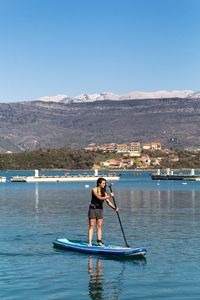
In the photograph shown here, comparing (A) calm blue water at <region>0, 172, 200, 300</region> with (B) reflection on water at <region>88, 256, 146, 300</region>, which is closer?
(B) reflection on water at <region>88, 256, 146, 300</region>

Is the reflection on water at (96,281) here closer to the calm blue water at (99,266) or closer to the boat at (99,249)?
the calm blue water at (99,266)

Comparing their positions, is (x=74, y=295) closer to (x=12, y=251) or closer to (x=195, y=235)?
(x=12, y=251)

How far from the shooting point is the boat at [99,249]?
1114 inches

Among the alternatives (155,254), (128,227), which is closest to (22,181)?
(128,227)

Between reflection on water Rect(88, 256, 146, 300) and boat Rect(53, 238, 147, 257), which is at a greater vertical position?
boat Rect(53, 238, 147, 257)

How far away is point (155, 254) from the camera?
3008 centimetres

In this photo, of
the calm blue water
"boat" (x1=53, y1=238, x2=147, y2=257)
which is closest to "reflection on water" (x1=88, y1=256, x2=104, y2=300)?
the calm blue water

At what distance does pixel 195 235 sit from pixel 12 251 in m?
11.6

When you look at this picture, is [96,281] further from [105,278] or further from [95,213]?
[95,213]

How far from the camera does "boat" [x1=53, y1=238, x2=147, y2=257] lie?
2829 cm

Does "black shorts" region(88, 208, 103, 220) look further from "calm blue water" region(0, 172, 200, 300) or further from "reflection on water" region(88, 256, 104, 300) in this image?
"reflection on water" region(88, 256, 104, 300)

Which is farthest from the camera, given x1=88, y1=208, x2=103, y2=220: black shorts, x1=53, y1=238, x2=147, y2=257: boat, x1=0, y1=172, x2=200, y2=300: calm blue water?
x1=88, y1=208, x2=103, y2=220: black shorts

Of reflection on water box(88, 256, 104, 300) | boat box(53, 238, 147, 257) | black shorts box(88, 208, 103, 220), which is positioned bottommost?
reflection on water box(88, 256, 104, 300)

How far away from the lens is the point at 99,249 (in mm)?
29547
